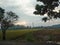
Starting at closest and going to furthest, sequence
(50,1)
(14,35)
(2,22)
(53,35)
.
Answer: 1. (50,1)
2. (53,35)
3. (2,22)
4. (14,35)

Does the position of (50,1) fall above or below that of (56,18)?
above

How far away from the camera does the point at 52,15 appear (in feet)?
131

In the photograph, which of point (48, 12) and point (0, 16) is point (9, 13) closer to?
point (0, 16)

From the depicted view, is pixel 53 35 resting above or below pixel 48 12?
below

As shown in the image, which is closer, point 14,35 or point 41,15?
point 41,15

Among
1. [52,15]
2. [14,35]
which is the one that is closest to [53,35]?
[52,15]

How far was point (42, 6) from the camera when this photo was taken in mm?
38562

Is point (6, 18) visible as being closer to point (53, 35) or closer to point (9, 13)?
point (9, 13)

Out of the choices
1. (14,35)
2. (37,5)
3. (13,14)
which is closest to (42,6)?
(37,5)

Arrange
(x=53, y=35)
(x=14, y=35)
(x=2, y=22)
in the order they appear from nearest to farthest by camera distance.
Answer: (x=53, y=35), (x=2, y=22), (x=14, y=35)

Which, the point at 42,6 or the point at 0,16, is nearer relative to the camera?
the point at 42,6

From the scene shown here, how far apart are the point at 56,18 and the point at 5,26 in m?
29.2

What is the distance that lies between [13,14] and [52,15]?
27.2 metres

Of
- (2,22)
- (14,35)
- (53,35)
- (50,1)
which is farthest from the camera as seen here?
(14,35)
